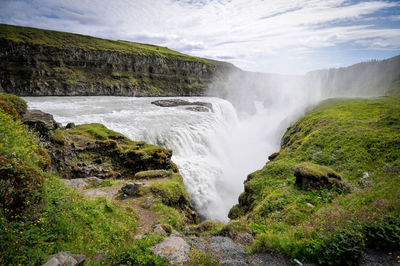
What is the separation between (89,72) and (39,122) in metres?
81.6

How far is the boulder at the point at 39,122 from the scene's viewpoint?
1145 centimetres

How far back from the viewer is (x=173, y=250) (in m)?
6.08

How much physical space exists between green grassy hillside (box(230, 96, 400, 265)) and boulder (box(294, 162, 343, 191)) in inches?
5.1

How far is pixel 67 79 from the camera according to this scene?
228 feet

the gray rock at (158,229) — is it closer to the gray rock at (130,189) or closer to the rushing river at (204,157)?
the gray rock at (130,189)

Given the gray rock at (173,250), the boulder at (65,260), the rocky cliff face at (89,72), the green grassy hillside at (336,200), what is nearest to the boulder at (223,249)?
the gray rock at (173,250)

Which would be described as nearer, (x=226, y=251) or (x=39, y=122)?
(x=226, y=251)

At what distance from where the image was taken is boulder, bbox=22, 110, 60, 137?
11.5 meters

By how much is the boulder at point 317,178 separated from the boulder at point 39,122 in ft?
53.4

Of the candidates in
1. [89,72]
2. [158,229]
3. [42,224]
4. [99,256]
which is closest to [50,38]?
[89,72]

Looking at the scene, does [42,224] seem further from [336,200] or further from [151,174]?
[336,200]

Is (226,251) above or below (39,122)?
below

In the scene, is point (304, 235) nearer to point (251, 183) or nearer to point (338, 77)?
point (251, 183)

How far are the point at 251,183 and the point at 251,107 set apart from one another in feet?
296
